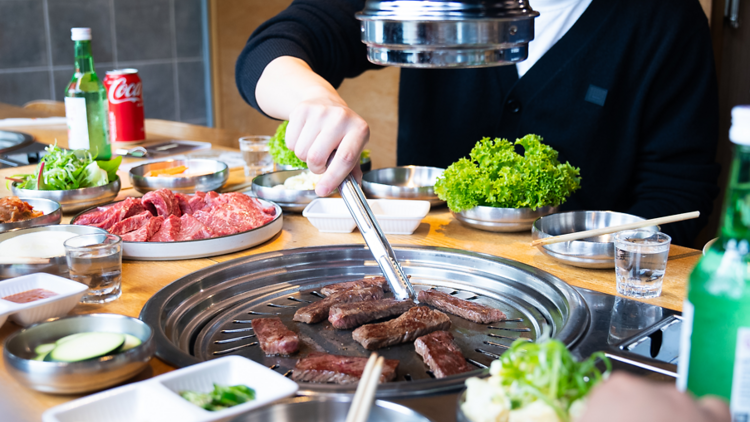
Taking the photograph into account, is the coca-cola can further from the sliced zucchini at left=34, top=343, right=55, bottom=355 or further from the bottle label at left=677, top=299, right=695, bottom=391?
the bottle label at left=677, top=299, right=695, bottom=391

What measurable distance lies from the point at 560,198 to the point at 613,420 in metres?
1.32

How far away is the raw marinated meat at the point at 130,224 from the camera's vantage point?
67.4 inches

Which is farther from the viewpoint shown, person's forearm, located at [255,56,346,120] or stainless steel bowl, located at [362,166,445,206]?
stainless steel bowl, located at [362,166,445,206]

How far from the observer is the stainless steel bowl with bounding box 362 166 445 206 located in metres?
2.03

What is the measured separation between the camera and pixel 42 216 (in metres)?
1.63

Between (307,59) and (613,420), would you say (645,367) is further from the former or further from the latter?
(307,59)

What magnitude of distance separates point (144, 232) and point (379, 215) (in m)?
0.60

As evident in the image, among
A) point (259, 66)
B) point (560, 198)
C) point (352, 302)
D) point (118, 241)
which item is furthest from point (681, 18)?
point (118, 241)

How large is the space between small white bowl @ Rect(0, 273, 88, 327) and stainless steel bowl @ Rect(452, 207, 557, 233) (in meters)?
1.01

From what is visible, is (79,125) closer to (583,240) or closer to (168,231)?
(168,231)

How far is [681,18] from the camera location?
2.36 metres

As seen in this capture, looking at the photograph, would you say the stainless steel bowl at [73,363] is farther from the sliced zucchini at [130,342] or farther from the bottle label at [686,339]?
the bottle label at [686,339]

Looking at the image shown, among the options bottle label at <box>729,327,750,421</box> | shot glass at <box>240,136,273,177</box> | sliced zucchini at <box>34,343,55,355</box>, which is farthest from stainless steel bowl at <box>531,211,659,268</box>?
shot glass at <box>240,136,273,177</box>

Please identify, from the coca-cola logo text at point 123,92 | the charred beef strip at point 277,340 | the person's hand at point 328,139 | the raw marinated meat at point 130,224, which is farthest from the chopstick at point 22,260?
the coca-cola logo text at point 123,92
